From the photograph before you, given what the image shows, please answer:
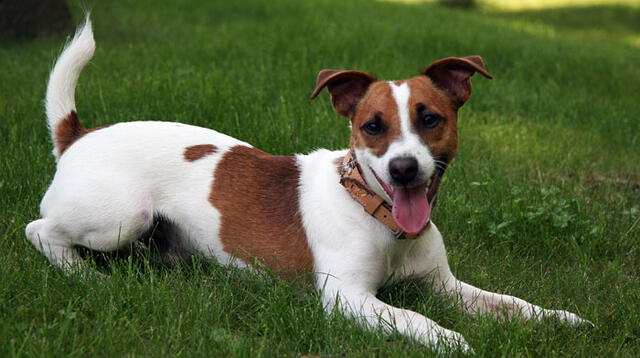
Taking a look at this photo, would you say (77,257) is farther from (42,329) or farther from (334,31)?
(334,31)

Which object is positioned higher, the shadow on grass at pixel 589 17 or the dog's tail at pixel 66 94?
the dog's tail at pixel 66 94

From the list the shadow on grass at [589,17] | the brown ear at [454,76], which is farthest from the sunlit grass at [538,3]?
the brown ear at [454,76]

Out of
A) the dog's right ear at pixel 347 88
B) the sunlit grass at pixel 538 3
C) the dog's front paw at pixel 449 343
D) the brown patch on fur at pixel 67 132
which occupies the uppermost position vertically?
the dog's right ear at pixel 347 88

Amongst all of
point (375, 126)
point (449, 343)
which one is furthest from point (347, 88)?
point (449, 343)

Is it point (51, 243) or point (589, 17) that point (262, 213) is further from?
point (589, 17)

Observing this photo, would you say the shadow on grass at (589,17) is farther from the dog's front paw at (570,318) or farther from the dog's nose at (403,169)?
the dog's nose at (403,169)

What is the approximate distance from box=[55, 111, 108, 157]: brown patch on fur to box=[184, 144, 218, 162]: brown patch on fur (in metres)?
0.58

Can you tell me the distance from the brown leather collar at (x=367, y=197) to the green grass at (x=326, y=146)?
42 centimetres

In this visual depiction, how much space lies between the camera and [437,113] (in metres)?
3.65

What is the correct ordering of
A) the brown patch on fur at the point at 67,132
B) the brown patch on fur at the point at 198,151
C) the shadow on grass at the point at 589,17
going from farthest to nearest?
the shadow on grass at the point at 589,17, the brown patch on fur at the point at 67,132, the brown patch on fur at the point at 198,151

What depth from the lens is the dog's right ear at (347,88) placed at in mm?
3906

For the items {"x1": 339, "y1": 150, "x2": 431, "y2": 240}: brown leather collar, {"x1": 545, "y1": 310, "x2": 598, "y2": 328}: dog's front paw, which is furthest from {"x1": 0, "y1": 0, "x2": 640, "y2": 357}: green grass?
{"x1": 339, "y1": 150, "x2": 431, "y2": 240}: brown leather collar

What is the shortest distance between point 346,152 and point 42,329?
→ 1.79 metres

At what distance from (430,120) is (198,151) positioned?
1325 millimetres
